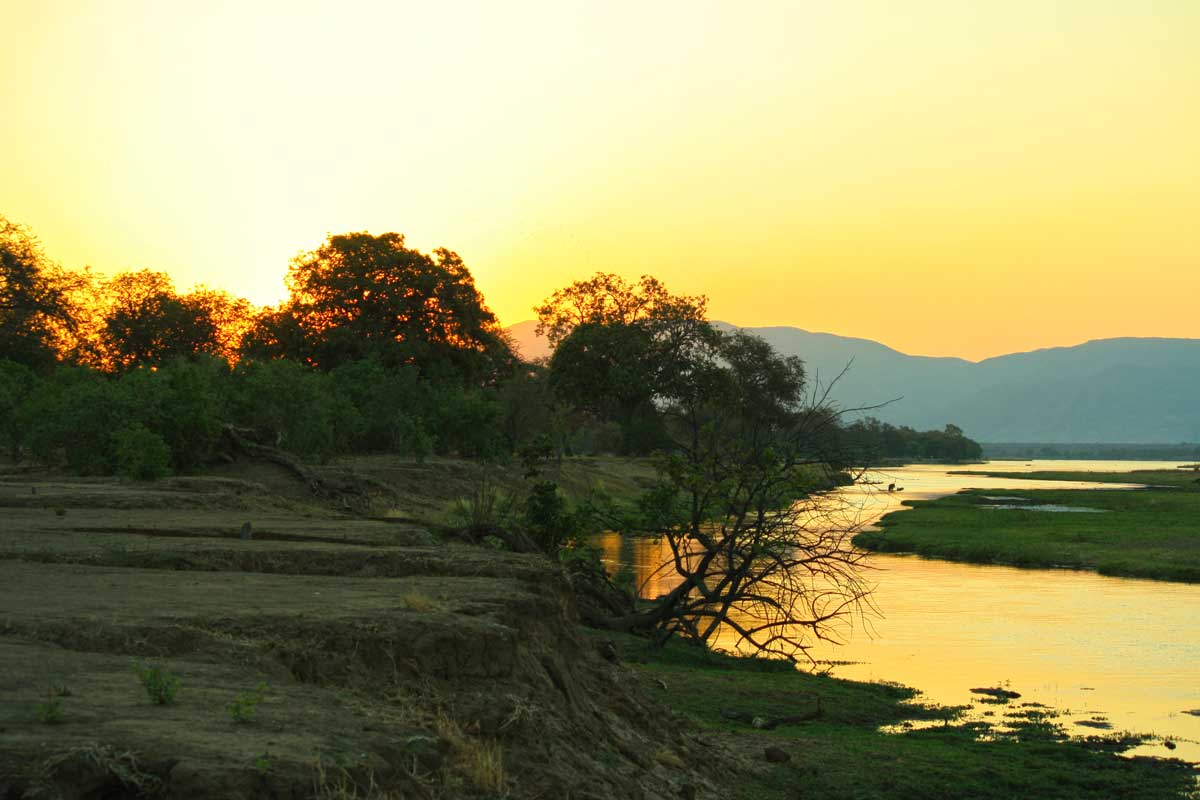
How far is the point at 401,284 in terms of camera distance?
208 feet

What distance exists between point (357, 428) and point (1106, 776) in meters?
35.6

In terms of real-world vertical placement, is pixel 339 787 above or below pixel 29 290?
below

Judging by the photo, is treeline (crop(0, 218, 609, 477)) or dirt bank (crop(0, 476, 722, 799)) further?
treeline (crop(0, 218, 609, 477))

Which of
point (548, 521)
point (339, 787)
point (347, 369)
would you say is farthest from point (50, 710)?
point (347, 369)

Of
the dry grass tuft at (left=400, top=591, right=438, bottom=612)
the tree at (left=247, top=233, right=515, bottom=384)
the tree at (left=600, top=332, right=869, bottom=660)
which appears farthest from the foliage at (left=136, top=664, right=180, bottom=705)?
the tree at (left=247, top=233, right=515, bottom=384)

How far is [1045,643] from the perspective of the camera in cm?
2302

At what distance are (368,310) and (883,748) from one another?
5321 cm

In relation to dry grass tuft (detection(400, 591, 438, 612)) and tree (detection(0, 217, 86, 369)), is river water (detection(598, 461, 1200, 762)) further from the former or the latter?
tree (detection(0, 217, 86, 369))

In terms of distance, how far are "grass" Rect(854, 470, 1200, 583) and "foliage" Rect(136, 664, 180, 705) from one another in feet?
110

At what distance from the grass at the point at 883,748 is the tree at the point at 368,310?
153ft

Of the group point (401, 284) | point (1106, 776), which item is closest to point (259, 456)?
point (1106, 776)

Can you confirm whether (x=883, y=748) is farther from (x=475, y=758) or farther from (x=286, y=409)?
(x=286, y=409)

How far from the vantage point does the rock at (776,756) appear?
1233 centimetres

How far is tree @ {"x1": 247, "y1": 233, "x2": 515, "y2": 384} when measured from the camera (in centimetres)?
6269
